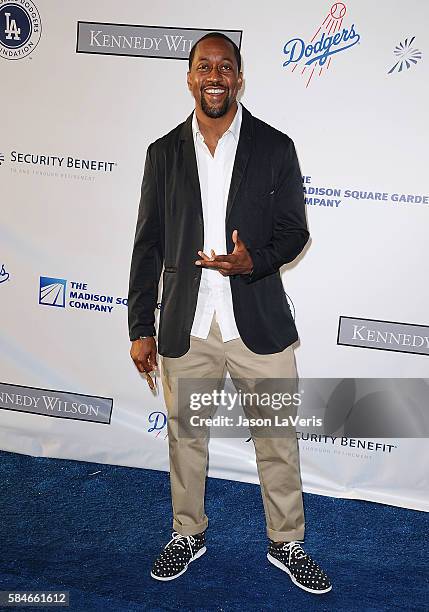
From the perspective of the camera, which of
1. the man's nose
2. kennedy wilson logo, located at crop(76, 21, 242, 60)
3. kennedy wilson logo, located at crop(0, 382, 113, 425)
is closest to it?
the man's nose

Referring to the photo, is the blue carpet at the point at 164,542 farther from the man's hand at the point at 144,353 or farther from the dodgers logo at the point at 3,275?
the dodgers logo at the point at 3,275

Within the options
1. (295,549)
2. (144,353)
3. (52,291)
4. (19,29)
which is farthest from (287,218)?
(19,29)

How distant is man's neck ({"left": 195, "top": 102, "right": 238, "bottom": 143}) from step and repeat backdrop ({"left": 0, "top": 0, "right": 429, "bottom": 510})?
2.32 feet

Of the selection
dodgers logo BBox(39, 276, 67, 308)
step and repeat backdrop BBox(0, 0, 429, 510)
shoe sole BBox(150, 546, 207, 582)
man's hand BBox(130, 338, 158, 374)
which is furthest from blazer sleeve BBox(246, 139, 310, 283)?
dodgers logo BBox(39, 276, 67, 308)

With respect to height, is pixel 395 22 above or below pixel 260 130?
above

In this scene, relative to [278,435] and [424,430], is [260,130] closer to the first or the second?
[278,435]

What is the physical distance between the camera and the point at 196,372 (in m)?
2.75

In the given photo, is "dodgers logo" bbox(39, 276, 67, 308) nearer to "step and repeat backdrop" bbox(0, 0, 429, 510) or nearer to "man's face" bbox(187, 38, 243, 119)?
"step and repeat backdrop" bbox(0, 0, 429, 510)

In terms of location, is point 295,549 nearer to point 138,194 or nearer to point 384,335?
point 384,335

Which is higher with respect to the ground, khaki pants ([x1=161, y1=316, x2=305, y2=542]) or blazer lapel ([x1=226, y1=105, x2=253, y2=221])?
blazer lapel ([x1=226, y1=105, x2=253, y2=221])

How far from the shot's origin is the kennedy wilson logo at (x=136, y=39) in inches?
132

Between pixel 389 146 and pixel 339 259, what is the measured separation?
1.62ft

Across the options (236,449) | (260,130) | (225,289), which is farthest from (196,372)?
(236,449)

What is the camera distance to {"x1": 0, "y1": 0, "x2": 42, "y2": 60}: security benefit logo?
11.4 ft
